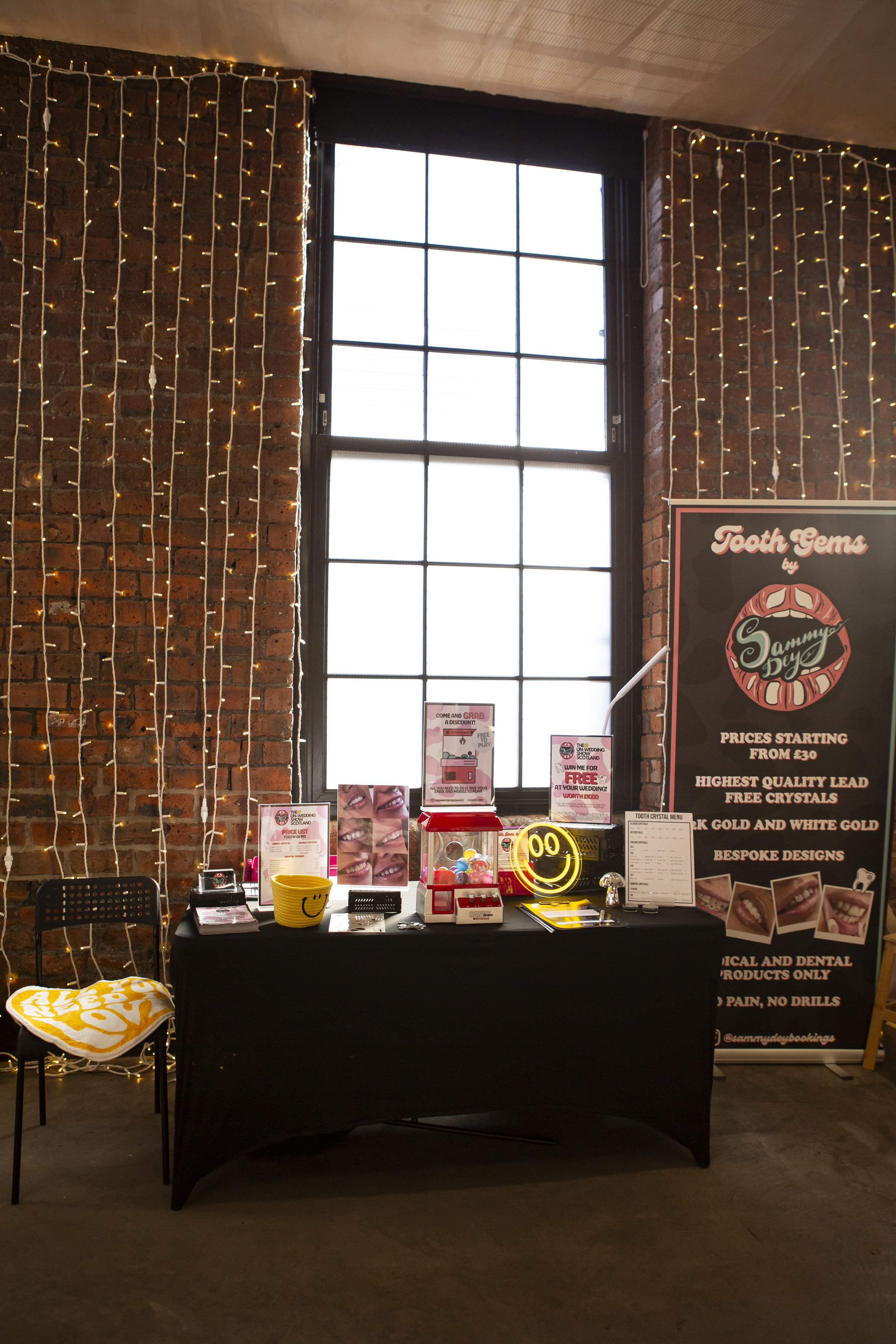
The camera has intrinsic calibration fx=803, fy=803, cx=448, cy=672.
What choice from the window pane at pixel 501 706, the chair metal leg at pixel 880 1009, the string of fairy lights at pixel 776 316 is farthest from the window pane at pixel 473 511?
the chair metal leg at pixel 880 1009

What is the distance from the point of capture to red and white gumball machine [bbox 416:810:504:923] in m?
2.33

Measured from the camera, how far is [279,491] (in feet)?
10.0

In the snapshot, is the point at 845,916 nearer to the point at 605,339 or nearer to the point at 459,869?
the point at 459,869

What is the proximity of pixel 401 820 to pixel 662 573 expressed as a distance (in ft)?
5.13

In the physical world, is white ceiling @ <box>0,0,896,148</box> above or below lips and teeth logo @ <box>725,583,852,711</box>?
above

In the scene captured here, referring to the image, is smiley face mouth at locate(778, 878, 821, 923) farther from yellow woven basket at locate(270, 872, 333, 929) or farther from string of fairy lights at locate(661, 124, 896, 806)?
yellow woven basket at locate(270, 872, 333, 929)

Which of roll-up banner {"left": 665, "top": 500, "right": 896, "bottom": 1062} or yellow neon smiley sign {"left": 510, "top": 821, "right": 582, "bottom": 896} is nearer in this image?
yellow neon smiley sign {"left": 510, "top": 821, "right": 582, "bottom": 896}

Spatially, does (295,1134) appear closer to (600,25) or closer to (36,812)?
(36,812)

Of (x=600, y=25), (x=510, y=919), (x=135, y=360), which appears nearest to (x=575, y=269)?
(x=600, y=25)

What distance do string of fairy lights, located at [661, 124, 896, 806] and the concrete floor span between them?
242 cm

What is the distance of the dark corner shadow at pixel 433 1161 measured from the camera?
2.18 meters

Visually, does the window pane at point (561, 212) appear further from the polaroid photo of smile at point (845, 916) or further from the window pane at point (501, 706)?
the polaroid photo of smile at point (845, 916)

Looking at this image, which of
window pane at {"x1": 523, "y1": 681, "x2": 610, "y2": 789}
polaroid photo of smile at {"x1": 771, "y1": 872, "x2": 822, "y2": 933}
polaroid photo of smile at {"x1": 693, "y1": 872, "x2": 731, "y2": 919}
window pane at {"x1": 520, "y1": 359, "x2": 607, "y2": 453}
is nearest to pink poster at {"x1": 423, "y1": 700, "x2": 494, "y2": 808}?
window pane at {"x1": 523, "y1": 681, "x2": 610, "y2": 789}

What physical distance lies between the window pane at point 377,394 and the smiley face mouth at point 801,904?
230cm
